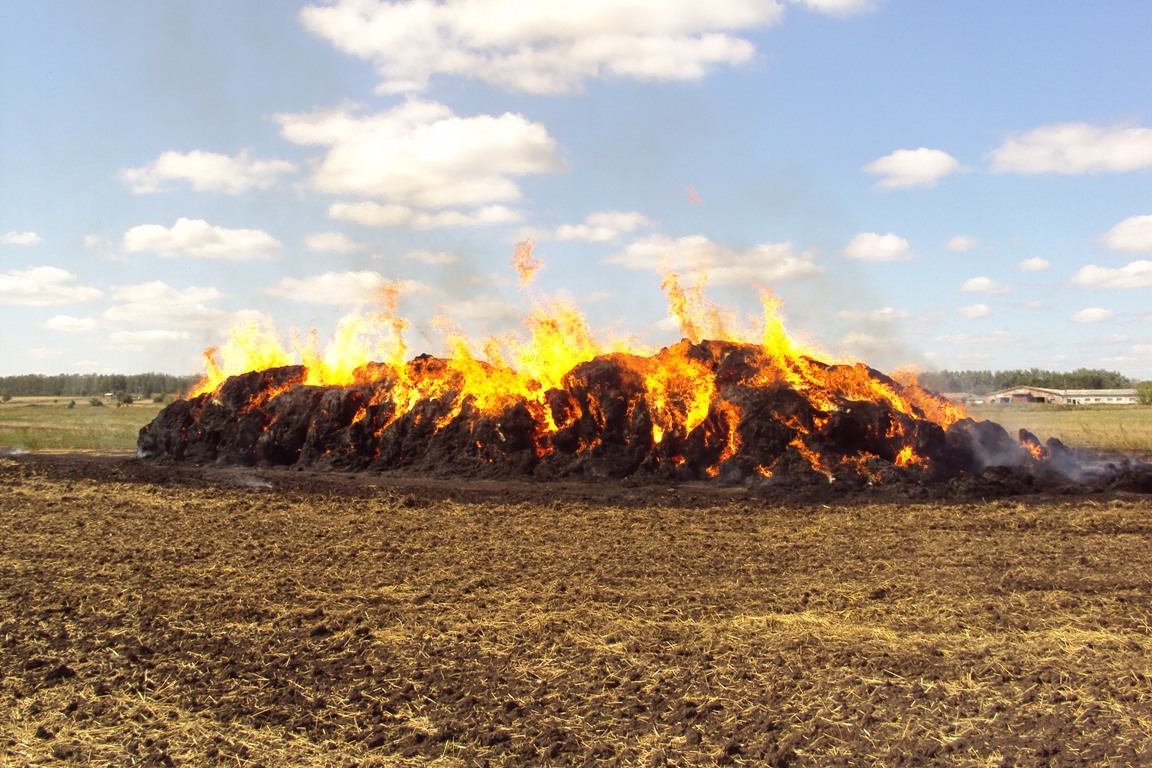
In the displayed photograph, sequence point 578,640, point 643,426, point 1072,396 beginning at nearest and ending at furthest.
Answer: point 578,640 < point 643,426 < point 1072,396

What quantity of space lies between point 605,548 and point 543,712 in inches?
278

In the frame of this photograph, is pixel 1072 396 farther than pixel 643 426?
Yes

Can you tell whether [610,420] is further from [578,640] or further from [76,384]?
[76,384]

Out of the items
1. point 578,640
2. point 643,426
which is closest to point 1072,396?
point 643,426

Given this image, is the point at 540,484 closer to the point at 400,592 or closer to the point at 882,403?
the point at 882,403

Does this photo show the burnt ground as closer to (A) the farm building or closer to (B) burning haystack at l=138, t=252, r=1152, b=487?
(B) burning haystack at l=138, t=252, r=1152, b=487

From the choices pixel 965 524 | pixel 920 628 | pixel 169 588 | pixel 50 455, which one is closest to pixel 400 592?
pixel 169 588

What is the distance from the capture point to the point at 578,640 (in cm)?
933

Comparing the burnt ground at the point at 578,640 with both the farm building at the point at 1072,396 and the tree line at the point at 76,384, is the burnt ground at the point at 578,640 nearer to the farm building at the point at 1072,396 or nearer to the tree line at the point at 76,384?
the farm building at the point at 1072,396

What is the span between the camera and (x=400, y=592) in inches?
455

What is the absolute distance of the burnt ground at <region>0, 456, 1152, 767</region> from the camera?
6.93m

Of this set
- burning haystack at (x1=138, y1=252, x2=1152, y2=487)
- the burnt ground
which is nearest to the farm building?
burning haystack at (x1=138, y1=252, x2=1152, y2=487)

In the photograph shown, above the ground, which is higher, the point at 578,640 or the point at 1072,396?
the point at 1072,396

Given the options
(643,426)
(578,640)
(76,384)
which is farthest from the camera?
(76,384)
